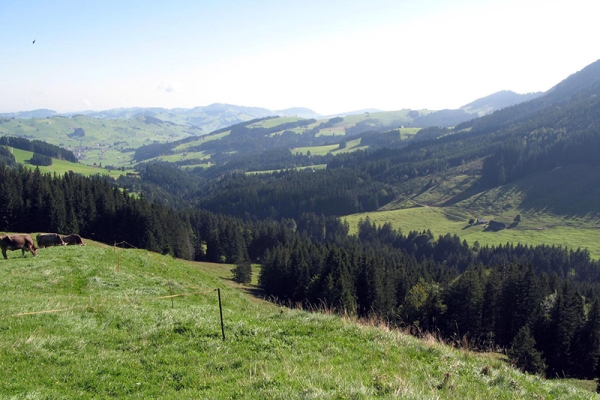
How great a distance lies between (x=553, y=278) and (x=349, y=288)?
158 feet

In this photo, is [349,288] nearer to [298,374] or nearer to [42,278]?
[42,278]

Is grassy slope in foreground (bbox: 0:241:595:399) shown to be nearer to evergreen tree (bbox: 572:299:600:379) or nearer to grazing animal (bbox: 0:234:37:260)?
grazing animal (bbox: 0:234:37:260)

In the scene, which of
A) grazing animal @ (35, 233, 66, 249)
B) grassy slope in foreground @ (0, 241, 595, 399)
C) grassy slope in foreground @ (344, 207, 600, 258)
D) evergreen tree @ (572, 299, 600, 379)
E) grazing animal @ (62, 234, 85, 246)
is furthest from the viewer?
grassy slope in foreground @ (344, 207, 600, 258)

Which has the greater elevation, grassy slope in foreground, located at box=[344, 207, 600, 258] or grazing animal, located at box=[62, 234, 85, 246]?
grazing animal, located at box=[62, 234, 85, 246]

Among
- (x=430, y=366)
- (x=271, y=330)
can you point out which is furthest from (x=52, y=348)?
(x=430, y=366)

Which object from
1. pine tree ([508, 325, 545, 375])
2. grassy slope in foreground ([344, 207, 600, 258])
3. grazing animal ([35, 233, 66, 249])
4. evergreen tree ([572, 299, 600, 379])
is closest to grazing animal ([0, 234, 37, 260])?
grazing animal ([35, 233, 66, 249])

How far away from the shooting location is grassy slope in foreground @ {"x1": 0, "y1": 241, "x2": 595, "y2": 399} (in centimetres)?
930

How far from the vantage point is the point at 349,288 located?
209 ft

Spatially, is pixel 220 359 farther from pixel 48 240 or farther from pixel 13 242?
pixel 48 240

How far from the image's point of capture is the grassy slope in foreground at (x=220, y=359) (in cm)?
930

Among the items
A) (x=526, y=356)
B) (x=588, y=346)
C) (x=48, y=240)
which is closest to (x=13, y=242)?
(x=48, y=240)

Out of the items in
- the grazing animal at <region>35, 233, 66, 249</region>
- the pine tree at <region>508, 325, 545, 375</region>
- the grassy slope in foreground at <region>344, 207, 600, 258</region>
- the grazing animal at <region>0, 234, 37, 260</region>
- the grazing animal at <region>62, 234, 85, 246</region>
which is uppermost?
the grazing animal at <region>0, 234, 37, 260</region>

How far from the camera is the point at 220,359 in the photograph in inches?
449

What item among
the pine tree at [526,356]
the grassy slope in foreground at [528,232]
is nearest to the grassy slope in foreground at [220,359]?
the pine tree at [526,356]
